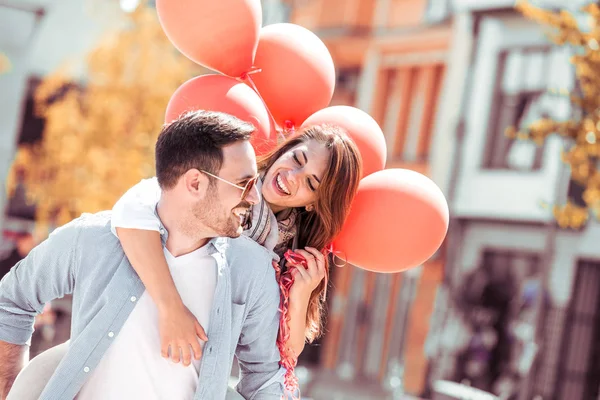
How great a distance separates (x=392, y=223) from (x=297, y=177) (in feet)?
1.15

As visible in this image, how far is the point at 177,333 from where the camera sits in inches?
99.8

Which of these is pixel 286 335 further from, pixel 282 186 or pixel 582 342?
pixel 582 342

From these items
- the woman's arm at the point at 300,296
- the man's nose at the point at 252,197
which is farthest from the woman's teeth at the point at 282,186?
the man's nose at the point at 252,197

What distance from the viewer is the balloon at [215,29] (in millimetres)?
3162

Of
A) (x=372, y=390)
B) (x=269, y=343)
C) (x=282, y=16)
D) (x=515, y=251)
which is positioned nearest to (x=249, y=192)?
(x=269, y=343)

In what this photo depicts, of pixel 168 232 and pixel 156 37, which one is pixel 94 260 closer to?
pixel 168 232

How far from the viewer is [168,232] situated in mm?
2695

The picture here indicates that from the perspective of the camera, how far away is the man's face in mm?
2566

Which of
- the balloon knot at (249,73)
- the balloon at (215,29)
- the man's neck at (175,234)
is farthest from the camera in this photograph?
the balloon knot at (249,73)

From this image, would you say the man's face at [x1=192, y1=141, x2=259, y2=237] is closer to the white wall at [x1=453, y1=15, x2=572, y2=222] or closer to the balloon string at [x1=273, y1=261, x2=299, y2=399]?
the balloon string at [x1=273, y1=261, x2=299, y2=399]

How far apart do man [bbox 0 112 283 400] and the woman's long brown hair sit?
32cm

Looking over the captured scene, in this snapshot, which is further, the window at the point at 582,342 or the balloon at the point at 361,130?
the window at the point at 582,342

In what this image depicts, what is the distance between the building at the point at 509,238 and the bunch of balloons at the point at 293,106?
441 inches

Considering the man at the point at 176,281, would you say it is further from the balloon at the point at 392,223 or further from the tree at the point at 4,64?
the tree at the point at 4,64
